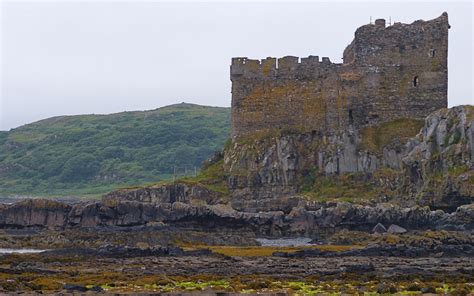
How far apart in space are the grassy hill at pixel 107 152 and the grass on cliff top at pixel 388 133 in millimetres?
66497

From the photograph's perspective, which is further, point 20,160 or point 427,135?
point 20,160

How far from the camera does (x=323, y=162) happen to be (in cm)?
8194

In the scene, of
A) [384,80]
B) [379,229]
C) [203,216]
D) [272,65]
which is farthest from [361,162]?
[379,229]

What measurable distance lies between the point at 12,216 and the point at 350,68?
22.0 meters

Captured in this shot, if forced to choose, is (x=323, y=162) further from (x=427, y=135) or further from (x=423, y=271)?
(x=423, y=271)

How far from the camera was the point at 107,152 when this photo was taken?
17112 cm

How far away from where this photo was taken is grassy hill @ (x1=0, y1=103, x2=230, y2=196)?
160m

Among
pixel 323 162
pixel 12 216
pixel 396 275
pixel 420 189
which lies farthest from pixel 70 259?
pixel 323 162

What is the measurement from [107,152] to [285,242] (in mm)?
106139

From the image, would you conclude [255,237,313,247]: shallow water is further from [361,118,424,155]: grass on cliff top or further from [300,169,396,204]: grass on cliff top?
[361,118,424,155]: grass on cliff top

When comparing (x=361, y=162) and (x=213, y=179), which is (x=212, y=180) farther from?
(x=361, y=162)

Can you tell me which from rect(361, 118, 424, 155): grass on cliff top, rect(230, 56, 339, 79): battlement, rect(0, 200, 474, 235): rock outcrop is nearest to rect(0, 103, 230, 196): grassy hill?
rect(230, 56, 339, 79): battlement

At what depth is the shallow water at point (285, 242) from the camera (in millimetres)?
64250

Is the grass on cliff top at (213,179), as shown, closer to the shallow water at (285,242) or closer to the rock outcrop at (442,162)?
the rock outcrop at (442,162)
